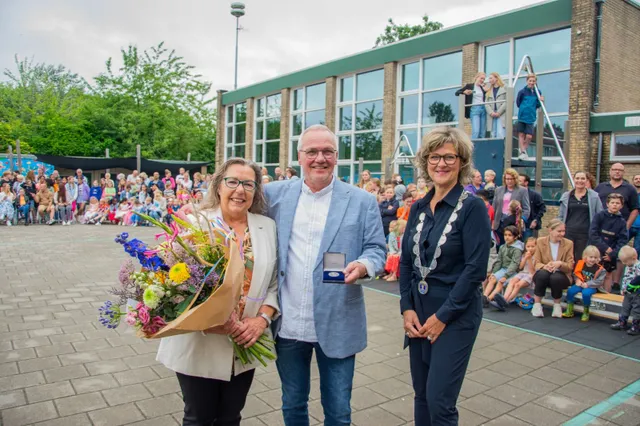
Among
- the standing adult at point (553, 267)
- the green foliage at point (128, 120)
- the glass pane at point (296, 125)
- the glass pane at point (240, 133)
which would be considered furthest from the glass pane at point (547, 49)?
the green foliage at point (128, 120)

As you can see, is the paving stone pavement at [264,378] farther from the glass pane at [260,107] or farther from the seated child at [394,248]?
the glass pane at [260,107]

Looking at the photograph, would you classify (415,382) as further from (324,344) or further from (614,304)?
(614,304)

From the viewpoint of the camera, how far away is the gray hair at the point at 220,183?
108 inches

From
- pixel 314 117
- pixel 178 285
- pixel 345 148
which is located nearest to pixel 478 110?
pixel 178 285

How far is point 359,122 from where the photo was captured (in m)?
21.1

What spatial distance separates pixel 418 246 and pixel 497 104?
7722mm

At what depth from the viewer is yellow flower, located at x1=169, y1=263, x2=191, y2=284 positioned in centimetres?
214

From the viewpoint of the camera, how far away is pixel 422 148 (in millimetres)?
2816

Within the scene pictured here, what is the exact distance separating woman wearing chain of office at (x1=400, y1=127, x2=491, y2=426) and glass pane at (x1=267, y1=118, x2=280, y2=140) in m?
23.1

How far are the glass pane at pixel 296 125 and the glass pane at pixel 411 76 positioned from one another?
642cm

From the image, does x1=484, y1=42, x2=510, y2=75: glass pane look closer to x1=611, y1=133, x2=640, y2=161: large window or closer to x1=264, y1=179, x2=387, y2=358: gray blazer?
x1=611, y1=133, x2=640, y2=161: large window

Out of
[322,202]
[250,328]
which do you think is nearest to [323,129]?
[322,202]

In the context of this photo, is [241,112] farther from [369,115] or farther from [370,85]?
[369,115]

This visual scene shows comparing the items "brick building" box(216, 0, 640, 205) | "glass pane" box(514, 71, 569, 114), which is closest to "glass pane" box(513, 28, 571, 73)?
"brick building" box(216, 0, 640, 205)
